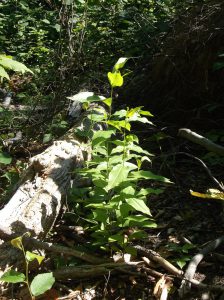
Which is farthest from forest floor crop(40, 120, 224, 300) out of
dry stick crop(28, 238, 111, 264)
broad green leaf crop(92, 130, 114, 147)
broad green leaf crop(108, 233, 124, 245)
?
broad green leaf crop(92, 130, 114, 147)

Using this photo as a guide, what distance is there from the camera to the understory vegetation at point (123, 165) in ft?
7.91

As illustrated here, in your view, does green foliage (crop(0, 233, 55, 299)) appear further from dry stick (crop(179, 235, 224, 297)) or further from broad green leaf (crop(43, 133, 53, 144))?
broad green leaf (crop(43, 133, 53, 144))

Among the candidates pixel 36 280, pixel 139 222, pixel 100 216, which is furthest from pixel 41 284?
pixel 139 222

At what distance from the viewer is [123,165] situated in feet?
7.97

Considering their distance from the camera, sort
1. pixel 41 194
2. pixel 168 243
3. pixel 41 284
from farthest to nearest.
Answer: pixel 41 194
pixel 168 243
pixel 41 284

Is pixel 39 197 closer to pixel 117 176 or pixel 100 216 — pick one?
pixel 100 216

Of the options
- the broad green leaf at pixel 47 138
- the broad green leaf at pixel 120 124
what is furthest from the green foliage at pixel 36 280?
the broad green leaf at pixel 47 138

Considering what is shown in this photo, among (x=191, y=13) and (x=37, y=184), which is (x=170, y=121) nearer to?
(x=191, y=13)

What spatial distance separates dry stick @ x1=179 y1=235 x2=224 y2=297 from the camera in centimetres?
227

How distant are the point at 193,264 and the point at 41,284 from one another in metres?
0.93

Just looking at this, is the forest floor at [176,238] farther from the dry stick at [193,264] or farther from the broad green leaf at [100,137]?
the broad green leaf at [100,137]

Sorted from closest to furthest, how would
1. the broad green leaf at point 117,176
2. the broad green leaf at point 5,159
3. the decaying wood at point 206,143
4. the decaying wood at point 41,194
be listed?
the broad green leaf at point 117,176
the decaying wood at point 41,194
the decaying wood at point 206,143
the broad green leaf at point 5,159

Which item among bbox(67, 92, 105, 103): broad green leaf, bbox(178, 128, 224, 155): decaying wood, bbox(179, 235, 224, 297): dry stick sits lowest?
bbox(179, 235, 224, 297): dry stick

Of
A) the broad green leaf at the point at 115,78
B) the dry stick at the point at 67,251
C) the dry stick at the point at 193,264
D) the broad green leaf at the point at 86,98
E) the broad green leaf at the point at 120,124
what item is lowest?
the dry stick at the point at 67,251
